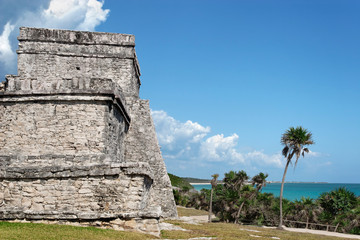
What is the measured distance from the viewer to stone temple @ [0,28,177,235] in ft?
26.3

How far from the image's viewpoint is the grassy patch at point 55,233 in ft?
20.9

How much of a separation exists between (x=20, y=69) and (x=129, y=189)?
1122cm

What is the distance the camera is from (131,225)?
792 cm

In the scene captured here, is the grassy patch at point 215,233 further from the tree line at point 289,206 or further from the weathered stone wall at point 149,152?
the tree line at point 289,206

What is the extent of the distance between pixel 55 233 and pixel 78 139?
430 centimetres

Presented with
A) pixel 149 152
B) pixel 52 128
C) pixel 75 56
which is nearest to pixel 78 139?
pixel 52 128

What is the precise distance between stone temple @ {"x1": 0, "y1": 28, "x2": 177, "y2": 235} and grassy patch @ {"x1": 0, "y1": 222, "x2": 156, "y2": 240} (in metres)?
0.47

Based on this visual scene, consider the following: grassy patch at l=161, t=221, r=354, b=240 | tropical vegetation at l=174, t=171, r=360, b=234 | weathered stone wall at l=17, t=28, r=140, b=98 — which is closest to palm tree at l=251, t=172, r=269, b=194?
tropical vegetation at l=174, t=171, r=360, b=234

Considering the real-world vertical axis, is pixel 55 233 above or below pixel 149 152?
below

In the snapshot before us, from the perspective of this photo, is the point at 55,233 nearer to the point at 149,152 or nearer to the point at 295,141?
the point at 149,152

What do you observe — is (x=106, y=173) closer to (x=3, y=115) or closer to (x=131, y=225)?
(x=131, y=225)

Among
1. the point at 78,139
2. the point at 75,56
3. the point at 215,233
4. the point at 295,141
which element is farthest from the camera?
the point at 295,141

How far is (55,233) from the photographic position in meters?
6.76

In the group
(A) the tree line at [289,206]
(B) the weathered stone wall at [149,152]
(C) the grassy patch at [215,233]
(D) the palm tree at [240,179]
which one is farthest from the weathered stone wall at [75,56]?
(D) the palm tree at [240,179]
